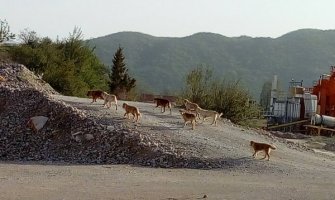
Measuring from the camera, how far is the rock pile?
66.0 ft

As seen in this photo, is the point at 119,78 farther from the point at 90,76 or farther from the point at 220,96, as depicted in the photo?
the point at 220,96

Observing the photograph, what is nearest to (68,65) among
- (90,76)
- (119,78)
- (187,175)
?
(90,76)

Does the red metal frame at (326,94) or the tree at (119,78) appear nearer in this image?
the red metal frame at (326,94)

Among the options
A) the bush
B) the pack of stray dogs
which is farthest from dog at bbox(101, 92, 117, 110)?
the bush

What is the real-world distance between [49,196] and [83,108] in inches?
521

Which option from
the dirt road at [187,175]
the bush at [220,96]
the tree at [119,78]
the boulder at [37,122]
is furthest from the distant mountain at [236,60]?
the boulder at [37,122]

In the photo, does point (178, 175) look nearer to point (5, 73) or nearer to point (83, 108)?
point (83, 108)

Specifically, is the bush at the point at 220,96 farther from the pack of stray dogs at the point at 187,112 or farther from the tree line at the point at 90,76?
the pack of stray dogs at the point at 187,112

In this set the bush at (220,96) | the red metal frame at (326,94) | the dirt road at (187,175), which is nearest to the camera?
the dirt road at (187,175)

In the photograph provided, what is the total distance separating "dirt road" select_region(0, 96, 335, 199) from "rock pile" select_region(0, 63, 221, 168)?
0.86 m

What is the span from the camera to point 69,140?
856 inches

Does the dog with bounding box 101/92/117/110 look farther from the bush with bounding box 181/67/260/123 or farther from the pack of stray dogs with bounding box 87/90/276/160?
the bush with bounding box 181/67/260/123

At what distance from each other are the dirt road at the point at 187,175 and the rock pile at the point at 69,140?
86 cm

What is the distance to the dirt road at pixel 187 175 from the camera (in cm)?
1353
